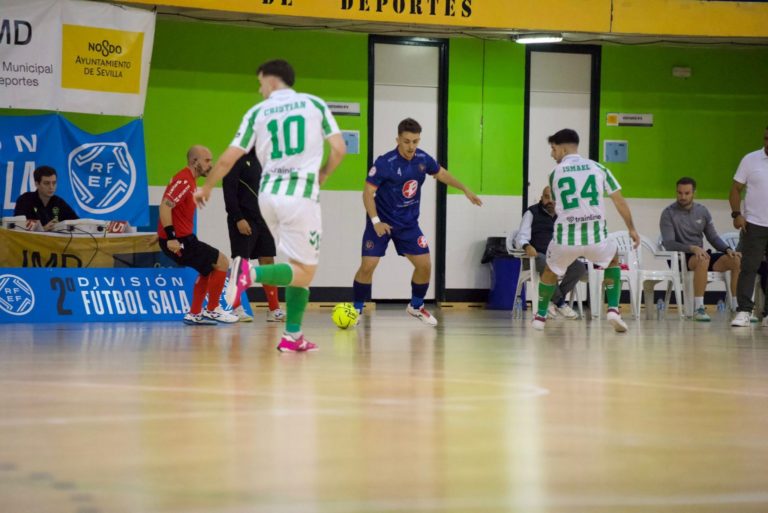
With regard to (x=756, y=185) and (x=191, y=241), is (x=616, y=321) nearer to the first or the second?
(x=756, y=185)

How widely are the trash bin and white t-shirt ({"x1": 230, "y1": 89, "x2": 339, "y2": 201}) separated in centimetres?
823

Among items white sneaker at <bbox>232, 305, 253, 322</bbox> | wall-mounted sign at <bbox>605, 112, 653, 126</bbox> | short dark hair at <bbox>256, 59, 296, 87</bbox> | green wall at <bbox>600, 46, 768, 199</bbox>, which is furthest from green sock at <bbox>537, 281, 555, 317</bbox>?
wall-mounted sign at <bbox>605, 112, 653, 126</bbox>

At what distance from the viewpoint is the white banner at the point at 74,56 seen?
447 inches

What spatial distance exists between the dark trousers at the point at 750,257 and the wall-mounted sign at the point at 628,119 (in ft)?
17.7

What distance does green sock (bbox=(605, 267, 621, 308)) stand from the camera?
10148mm

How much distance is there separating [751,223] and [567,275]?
2.74 metres

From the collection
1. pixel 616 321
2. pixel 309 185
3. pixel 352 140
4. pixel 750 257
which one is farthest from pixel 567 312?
pixel 309 185

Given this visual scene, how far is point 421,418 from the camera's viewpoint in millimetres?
4328

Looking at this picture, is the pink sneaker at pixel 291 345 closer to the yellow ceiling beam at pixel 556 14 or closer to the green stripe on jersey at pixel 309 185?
the green stripe on jersey at pixel 309 185

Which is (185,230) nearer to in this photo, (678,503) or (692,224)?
(692,224)

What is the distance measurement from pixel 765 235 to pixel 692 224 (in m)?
2.45

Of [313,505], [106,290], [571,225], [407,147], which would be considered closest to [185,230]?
[106,290]

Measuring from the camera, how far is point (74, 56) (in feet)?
38.4

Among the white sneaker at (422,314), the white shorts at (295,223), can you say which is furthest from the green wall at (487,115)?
the white shorts at (295,223)
